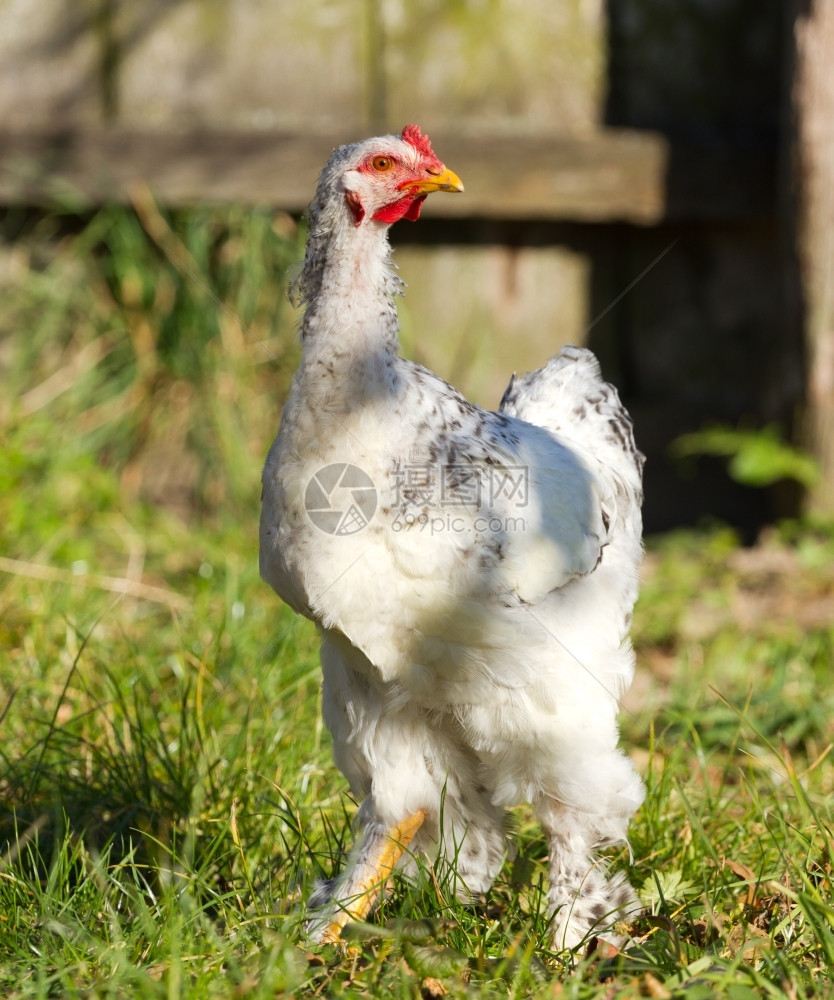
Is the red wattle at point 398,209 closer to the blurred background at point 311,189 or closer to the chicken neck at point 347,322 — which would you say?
the chicken neck at point 347,322

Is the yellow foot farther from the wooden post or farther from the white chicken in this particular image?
the wooden post

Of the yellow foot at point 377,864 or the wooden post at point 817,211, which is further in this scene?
the wooden post at point 817,211

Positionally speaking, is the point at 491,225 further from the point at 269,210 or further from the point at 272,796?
the point at 272,796

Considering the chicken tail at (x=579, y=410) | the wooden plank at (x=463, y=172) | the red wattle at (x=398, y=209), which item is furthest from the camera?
the wooden plank at (x=463, y=172)

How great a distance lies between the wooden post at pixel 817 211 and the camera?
4.57 m

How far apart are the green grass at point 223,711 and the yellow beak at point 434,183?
1350 millimetres

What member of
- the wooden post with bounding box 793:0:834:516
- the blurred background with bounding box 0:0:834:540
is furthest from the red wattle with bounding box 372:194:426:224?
the wooden post with bounding box 793:0:834:516

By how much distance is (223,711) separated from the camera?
3109mm

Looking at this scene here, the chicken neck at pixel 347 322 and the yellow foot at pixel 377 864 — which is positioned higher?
the chicken neck at pixel 347 322

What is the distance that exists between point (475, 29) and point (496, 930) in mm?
4323

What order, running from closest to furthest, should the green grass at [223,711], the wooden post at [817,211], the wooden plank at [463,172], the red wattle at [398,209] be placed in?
the green grass at [223,711] < the red wattle at [398,209] < the wooden post at [817,211] < the wooden plank at [463,172]

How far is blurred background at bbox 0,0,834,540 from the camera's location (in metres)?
5.04

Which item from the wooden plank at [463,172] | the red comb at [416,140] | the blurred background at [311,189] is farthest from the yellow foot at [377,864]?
the wooden plank at [463,172]

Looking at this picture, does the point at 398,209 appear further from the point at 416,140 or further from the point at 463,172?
the point at 463,172
